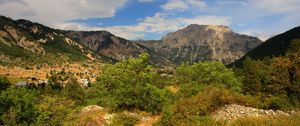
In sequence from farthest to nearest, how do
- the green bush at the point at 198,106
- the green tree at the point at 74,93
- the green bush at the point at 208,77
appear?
1. the green tree at the point at 74,93
2. the green bush at the point at 208,77
3. the green bush at the point at 198,106

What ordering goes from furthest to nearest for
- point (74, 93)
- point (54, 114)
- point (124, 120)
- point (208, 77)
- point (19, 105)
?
1. point (74, 93)
2. point (208, 77)
3. point (19, 105)
4. point (54, 114)
5. point (124, 120)

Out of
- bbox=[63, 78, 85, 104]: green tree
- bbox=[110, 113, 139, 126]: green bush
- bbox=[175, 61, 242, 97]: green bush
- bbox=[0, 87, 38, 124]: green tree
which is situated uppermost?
bbox=[175, 61, 242, 97]: green bush

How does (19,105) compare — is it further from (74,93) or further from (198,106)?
(74,93)

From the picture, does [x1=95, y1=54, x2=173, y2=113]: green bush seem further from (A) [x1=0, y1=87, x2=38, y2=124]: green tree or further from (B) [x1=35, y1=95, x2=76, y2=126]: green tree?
(A) [x1=0, y1=87, x2=38, y2=124]: green tree

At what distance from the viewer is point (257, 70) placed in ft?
258

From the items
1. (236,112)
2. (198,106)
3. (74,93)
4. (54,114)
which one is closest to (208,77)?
(54,114)

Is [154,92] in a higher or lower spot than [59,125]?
higher

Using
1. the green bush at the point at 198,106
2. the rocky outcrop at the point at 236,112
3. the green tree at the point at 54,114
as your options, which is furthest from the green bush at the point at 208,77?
the rocky outcrop at the point at 236,112

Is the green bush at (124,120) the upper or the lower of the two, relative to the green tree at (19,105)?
upper

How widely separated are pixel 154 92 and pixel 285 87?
2423 centimetres

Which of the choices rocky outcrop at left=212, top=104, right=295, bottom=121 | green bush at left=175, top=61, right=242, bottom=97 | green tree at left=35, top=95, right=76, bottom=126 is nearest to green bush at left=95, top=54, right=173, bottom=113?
green tree at left=35, top=95, right=76, bottom=126

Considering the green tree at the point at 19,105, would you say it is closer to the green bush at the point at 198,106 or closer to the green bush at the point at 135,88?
the green bush at the point at 135,88

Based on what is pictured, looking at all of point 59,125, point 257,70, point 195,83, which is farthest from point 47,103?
point 257,70

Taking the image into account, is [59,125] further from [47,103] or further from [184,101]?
[184,101]
